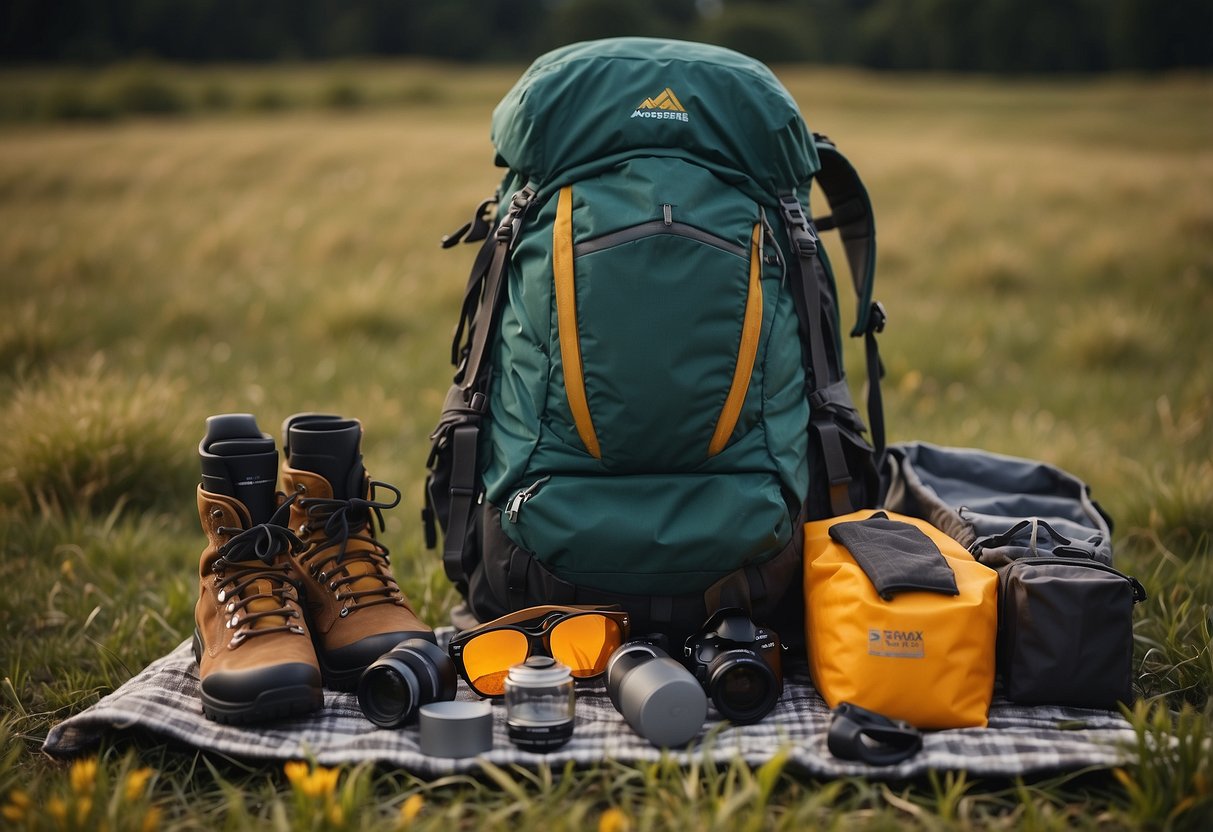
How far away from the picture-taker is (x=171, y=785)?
2.49m

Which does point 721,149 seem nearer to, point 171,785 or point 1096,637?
point 1096,637

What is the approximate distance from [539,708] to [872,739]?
32.6 inches

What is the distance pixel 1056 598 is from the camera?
8.55 ft

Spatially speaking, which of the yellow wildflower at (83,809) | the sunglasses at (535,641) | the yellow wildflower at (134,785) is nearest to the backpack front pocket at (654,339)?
the sunglasses at (535,641)

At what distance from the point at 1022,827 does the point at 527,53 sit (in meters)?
53.3

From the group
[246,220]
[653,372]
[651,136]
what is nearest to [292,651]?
[653,372]

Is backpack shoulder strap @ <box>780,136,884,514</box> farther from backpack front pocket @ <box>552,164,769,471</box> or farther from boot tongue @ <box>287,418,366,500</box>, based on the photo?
boot tongue @ <box>287,418,366,500</box>

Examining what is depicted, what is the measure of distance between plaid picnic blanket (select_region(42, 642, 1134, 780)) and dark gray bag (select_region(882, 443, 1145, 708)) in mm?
97

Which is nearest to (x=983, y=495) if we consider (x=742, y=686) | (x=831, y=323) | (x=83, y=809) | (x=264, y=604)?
(x=831, y=323)

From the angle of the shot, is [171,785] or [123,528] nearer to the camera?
[171,785]

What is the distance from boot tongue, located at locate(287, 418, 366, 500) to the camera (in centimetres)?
302

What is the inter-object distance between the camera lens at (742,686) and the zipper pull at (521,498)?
0.72m

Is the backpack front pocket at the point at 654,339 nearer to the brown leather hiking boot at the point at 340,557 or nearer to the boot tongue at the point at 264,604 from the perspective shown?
the brown leather hiking boot at the point at 340,557

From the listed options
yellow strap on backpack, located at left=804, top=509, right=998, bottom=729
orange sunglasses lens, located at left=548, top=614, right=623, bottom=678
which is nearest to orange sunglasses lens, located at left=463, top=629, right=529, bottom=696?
orange sunglasses lens, located at left=548, top=614, right=623, bottom=678
